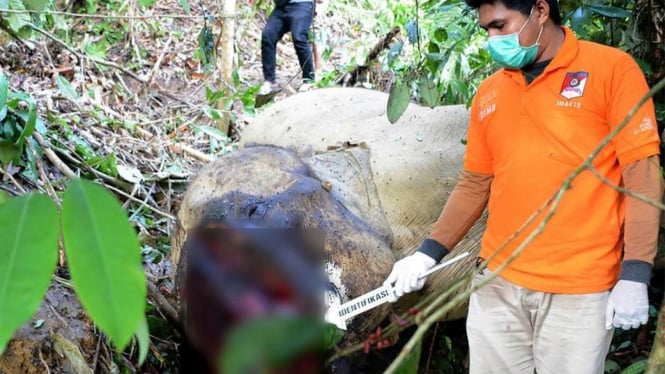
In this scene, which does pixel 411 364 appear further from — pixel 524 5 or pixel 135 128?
pixel 135 128

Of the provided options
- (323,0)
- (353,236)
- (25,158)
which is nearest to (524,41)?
(353,236)

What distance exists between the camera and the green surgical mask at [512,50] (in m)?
2.15

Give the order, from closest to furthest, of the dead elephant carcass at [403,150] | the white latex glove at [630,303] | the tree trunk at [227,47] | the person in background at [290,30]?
1. the white latex glove at [630,303]
2. the dead elephant carcass at [403,150]
3. the tree trunk at [227,47]
4. the person in background at [290,30]

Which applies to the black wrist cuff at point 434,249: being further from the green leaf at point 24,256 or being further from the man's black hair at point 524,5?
the green leaf at point 24,256

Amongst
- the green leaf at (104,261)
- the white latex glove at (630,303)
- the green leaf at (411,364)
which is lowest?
the white latex glove at (630,303)

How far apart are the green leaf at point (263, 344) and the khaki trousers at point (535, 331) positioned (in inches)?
65.7

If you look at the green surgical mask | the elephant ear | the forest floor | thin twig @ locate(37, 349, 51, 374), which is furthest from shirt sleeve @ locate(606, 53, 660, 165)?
thin twig @ locate(37, 349, 51, 374)

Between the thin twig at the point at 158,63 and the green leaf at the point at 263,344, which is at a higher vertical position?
the green leaf at the point at 263,344

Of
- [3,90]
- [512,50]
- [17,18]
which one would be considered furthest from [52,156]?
[512,50]

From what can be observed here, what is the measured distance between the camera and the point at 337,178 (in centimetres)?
295

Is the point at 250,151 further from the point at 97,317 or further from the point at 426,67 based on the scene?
the point at 97,317

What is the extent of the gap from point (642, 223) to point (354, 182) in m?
1.27

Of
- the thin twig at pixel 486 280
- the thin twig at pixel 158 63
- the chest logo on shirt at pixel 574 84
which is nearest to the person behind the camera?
the thin twig at pixel 486 280

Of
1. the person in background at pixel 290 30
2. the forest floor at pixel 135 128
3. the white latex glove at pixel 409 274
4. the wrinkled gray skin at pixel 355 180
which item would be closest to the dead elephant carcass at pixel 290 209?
the wrinkled gray skin at pixel 355 180
